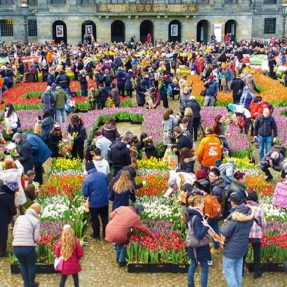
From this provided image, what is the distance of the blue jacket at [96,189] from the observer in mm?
10047

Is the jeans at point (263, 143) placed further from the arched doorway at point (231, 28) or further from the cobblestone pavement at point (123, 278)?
the arched doorway at point (231, 28)

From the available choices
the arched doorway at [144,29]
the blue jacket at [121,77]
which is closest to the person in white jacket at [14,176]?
the blue jacket at [121,77]

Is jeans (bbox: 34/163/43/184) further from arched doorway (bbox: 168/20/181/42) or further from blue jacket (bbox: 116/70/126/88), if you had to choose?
arched doorway (bbox: 168/20/181/42)

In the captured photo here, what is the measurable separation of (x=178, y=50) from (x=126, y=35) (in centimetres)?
1904

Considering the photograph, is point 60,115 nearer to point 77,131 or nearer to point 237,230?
point 77,131

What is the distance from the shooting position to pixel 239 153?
50.1ft

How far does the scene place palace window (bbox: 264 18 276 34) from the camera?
57.3 meters

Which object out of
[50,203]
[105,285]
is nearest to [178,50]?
[50,203]

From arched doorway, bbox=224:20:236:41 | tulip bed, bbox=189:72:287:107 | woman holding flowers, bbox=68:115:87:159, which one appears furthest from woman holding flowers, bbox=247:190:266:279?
arched doorway, bbox=224:20:236:41

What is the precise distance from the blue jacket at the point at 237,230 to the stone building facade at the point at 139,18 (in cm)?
4671

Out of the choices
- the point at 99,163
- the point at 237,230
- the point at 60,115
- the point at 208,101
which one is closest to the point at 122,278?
the point at 237,230

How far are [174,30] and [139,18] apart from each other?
3.85 m

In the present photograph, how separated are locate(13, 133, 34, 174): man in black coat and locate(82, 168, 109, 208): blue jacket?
2801 mm

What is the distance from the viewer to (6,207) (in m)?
9.80
